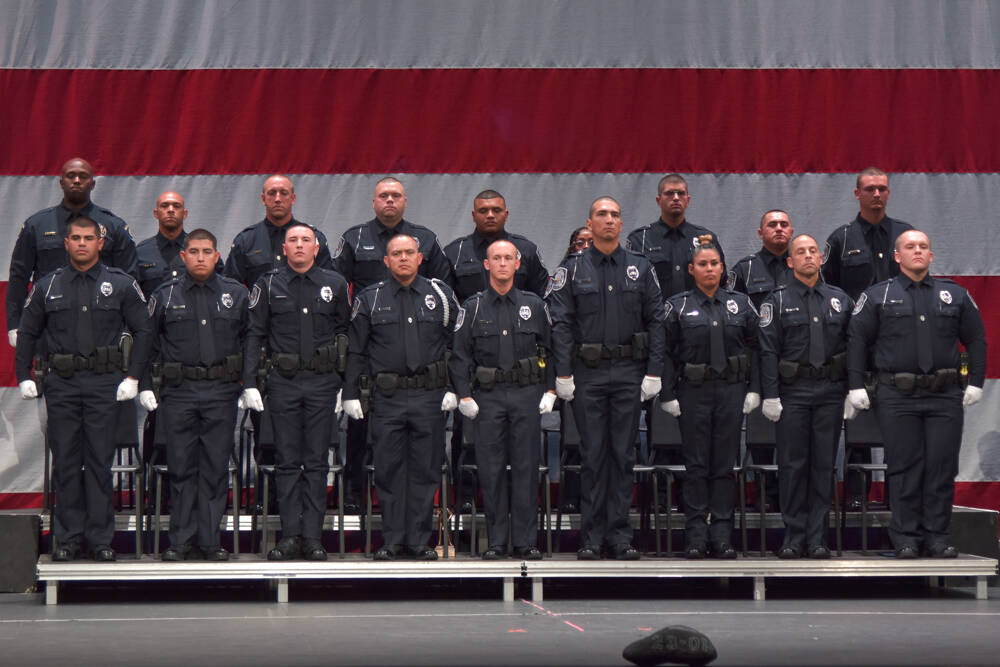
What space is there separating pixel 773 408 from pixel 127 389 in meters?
3.39

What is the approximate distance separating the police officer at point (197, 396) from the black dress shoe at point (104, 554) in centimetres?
26

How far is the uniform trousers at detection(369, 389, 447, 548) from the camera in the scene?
6.68 m

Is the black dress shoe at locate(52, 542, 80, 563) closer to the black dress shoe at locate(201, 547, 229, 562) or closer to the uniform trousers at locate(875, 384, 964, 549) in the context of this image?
the black dress shoe at locate(201, 547, 229, 562)

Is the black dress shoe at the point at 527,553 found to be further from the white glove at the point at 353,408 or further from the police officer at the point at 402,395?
the white glove at the point at 353,408

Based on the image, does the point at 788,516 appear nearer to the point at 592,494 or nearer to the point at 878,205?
the point at 592,494

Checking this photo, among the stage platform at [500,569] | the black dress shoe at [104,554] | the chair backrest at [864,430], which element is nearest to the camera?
the stage platform at [500,569]

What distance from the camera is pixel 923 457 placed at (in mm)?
6789

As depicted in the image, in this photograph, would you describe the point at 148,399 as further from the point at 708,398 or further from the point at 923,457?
the point at 923,457

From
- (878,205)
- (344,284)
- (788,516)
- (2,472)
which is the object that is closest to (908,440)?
(788,516)

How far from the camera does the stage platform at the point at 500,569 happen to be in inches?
253

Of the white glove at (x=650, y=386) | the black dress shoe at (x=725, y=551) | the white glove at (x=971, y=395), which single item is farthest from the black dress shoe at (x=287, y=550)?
the white glove at (x=971, y=395)

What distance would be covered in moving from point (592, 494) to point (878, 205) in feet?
8.04

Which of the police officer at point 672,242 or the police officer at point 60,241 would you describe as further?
the police officer at point 672,242

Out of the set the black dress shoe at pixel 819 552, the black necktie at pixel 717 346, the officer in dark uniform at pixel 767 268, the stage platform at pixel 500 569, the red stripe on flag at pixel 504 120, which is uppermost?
the red stripe on flag at pixel 504 120
